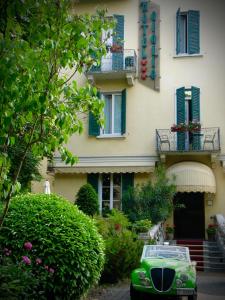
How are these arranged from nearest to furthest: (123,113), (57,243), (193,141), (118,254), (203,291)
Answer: (57,243), (203,291), (118,254), (193,141), (123,113)

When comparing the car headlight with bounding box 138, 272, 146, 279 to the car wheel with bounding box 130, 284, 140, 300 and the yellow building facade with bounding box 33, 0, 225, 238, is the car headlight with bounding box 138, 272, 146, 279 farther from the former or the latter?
the yellow building facade with bounding box 33, 0, 225, 238

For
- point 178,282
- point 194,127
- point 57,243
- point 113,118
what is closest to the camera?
point 57,243

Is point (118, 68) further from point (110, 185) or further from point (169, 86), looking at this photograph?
point (110, 185)

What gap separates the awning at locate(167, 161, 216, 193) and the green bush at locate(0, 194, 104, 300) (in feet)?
37.6

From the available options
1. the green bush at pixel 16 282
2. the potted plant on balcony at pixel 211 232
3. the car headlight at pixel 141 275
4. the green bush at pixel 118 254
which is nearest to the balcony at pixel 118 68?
the potted plant on balcony at pixel 211 232

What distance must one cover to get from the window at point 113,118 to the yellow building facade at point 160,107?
0.05m

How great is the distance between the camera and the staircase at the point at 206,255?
16781 mm

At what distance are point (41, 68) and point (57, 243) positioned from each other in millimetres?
4144

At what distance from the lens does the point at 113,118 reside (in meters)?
22.4

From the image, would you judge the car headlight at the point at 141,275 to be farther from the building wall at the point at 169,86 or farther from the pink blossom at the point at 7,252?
the building wall at the point at 169,86

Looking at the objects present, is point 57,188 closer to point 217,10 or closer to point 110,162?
point 110,162

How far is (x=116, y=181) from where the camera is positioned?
22.2m

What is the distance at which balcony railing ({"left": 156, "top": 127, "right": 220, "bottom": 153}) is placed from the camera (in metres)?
20.5

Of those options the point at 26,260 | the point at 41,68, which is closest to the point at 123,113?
the point at 26,260
